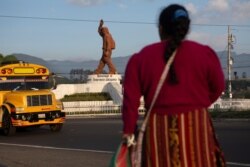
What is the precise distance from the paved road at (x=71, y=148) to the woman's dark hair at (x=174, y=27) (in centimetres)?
607

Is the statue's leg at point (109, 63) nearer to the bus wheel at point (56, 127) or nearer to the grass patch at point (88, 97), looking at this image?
the grass patch at point (88, 97)

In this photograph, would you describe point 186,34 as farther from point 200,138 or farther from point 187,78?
point 200,138

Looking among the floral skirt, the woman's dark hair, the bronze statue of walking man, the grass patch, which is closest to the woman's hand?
the floral skirt

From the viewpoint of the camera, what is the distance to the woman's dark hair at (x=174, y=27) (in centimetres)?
413

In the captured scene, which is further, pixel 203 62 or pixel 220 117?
pixel 220 117

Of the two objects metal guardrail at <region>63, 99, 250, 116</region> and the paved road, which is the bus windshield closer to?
the paved road

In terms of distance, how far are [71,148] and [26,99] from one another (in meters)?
5.03

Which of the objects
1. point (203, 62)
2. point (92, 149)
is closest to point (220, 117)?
point (92, 149)

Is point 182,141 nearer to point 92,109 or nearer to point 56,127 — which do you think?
point 56,127

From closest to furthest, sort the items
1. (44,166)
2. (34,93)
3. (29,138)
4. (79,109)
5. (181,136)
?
1. (181,136)
2. (44,166)
3. (29,138)
4. (34,93)
5. (79,109)

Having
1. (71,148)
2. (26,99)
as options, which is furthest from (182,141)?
(26,99)

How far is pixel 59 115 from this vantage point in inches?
733

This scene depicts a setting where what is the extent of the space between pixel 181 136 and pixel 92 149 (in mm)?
8963

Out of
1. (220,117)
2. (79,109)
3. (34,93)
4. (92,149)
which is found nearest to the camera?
(92,149)
